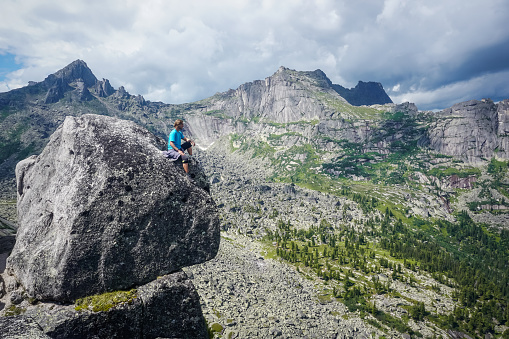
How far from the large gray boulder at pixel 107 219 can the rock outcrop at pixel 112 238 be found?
49 millimetres

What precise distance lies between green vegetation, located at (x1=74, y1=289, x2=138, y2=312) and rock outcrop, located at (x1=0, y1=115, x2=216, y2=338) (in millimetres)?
228

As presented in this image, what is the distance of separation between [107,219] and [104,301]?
3.92m

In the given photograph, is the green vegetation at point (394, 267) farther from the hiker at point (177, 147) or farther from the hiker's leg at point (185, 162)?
the hiker at point (177, 147)

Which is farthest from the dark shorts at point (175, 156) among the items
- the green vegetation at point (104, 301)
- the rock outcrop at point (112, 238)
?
the green vegetation at point (104, 301)

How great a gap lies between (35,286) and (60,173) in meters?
5.98

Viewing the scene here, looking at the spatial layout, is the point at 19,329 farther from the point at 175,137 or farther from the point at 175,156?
the point at 175,137

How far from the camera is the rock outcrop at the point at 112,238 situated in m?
11.9

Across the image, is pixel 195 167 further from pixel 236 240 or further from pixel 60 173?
pixel 236 240

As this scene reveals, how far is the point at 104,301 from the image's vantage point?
11.9 meters

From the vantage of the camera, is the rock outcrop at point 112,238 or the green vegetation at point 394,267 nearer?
the rock outcrop at point 112,238

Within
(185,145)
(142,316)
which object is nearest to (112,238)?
(142,316)

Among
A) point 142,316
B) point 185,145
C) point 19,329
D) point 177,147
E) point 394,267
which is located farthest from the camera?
point 394,267

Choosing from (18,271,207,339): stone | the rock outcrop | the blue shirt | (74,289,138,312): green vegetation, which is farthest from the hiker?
(74,289,138,312): green vegetation

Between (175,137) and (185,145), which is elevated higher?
(175,137)
